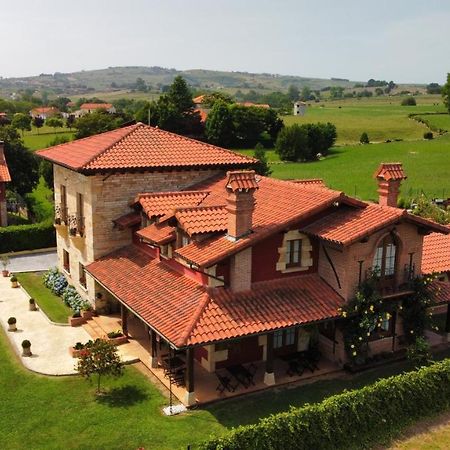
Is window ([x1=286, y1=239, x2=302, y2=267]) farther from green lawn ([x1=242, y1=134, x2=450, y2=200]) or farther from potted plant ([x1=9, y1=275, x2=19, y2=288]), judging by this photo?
green lawn ([x1=242, y1=134, x2=450, y2=200])

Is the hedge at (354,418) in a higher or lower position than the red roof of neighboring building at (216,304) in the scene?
lower

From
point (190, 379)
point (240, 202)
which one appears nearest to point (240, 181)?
point (240, 202)

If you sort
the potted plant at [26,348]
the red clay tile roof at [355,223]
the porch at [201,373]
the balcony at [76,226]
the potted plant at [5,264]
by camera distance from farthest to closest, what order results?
the potted plant at [5,264], the balcony at [76,226], the potted plant at [26,348], the red clay tile roof at [355,223], the porch at [201,373]

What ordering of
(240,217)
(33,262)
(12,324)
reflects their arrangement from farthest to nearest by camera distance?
(33,262) → (12,324) → (240,217)

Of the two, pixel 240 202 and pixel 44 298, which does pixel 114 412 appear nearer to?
pixel 240 202

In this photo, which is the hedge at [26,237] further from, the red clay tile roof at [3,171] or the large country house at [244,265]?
the large country house at [244,265]

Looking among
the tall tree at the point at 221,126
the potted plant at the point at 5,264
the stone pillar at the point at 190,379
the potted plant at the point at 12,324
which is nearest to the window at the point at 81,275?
the potted plant at the point at 12,324

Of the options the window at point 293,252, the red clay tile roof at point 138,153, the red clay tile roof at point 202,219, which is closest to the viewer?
the red clay tile roof at point 202,219
